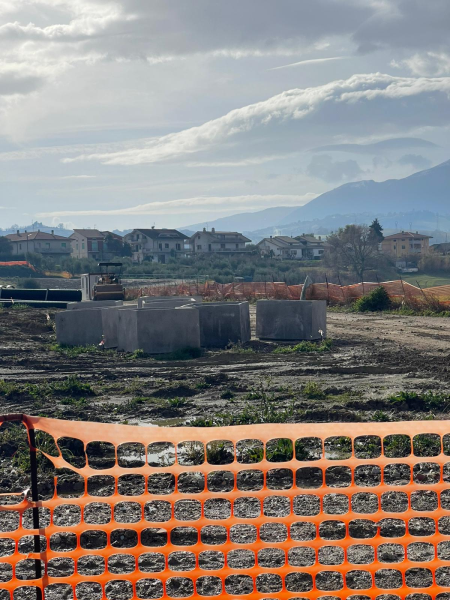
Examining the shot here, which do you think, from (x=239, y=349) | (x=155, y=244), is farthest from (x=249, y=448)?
(x=155, y=244)

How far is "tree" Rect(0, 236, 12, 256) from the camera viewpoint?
4515 inches

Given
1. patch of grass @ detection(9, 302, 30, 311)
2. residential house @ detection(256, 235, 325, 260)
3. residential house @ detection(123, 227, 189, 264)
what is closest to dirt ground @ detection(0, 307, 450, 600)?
patch of grass @ detection(9, 302, 30, 311)

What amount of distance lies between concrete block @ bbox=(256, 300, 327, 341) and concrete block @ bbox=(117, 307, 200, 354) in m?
3.49

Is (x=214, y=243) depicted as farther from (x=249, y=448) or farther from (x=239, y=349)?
(x=249, y=448)

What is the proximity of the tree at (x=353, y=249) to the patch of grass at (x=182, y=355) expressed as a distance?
75783mm

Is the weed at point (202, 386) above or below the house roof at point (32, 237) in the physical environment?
below

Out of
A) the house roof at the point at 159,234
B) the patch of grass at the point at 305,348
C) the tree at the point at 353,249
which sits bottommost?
the patch of grass at the point at 305,348

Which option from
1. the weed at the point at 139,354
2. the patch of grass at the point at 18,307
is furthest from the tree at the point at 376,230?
the weed at the point at 139,354

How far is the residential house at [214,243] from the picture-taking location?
398 feet

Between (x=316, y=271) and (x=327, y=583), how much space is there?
87417 mm

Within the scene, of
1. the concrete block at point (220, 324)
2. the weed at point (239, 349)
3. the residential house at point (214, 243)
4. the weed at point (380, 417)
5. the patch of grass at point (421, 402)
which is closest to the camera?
the weed at point (380, 417)

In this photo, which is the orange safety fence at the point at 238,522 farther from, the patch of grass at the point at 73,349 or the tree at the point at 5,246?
the tree at the point at 5,246

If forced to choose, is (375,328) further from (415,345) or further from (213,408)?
(213,408)

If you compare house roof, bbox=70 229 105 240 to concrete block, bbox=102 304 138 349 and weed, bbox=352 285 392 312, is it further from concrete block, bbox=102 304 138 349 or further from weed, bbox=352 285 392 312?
concrete block, bbox=102 304 138 349
